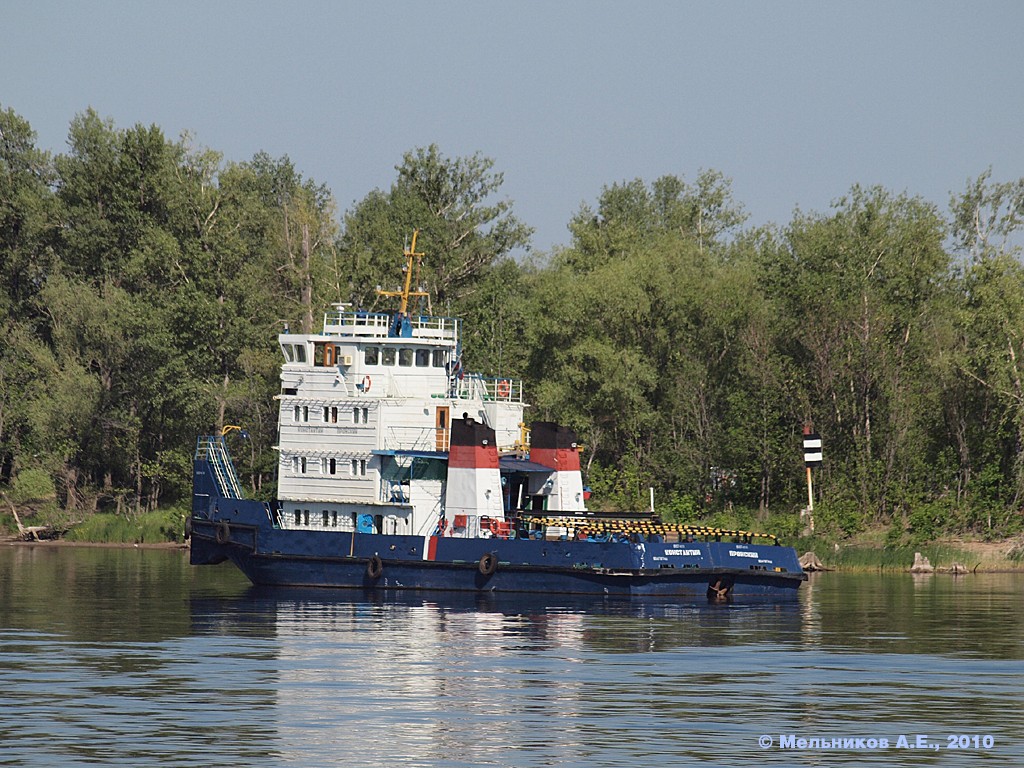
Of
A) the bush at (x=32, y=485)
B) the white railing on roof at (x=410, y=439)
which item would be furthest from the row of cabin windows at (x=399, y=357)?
the bush at (x=32, y=485)

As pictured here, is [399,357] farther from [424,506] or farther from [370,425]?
[424,506]

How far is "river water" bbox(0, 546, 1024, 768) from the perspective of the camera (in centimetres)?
2450

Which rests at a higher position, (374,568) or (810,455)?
(810,455)

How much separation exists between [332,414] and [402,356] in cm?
276

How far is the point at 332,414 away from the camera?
50125 mm

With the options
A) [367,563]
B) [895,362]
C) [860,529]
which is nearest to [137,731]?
[367,563]

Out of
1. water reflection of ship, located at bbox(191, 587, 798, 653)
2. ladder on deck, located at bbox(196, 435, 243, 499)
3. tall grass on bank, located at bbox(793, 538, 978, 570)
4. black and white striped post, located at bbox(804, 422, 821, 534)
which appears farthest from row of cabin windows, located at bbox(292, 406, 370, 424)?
black and white striped post, located at bbox(804, 422, 821, 534)

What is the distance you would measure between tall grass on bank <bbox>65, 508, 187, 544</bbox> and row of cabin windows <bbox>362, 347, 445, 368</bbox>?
25.4m

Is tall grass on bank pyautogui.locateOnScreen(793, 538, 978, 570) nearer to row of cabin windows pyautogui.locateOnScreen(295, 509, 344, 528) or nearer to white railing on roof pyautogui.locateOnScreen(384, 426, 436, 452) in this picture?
white railing on roof pyautogui.locateOnScreen(384, 426, 436, 452)

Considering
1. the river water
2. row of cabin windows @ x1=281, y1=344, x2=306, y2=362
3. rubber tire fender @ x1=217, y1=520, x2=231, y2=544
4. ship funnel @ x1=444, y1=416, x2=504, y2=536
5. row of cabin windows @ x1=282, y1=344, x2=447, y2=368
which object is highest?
row of cabin windows @ x1=281, y1=344, x2=306, y2=362

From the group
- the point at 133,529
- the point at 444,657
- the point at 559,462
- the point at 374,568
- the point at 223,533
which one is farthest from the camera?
the point at 133,529

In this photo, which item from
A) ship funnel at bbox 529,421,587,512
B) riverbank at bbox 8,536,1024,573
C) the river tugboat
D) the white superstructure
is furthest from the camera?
riverbank at bbox 8,536,1024,573

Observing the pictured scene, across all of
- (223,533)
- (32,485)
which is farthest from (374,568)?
(32,485)

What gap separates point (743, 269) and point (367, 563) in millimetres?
34458
